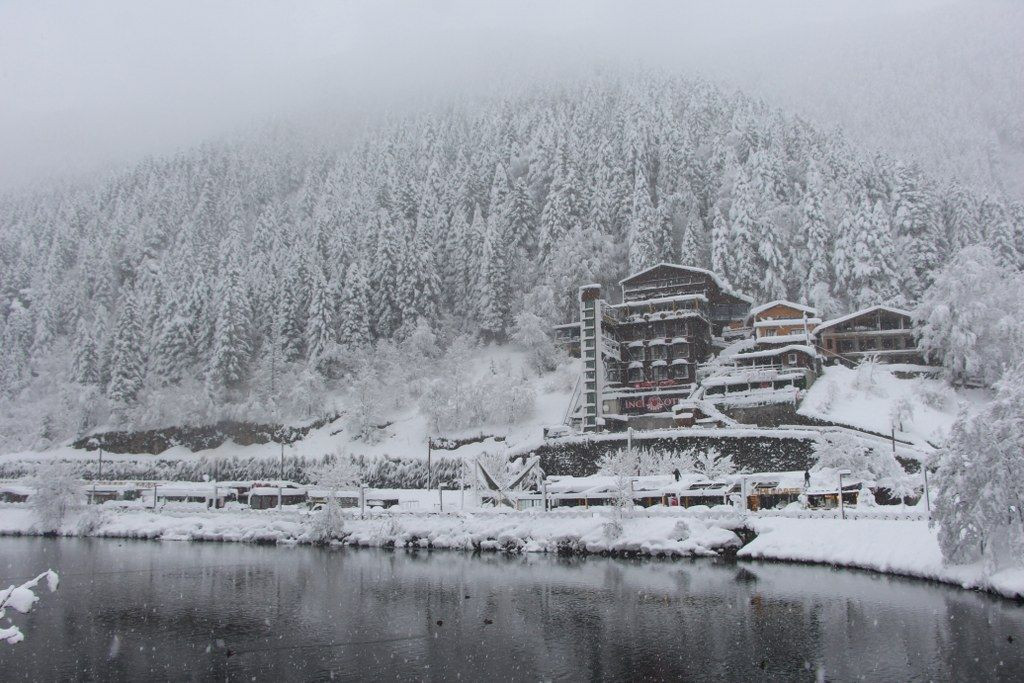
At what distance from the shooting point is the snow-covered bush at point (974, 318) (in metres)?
64.7

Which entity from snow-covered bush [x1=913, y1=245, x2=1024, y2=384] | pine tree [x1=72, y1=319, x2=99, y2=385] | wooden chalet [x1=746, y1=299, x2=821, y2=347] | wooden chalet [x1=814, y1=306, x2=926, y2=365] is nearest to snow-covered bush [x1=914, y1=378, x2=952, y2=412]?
snow-covered bush [x1=913, y1=245, x2=1024, y2=384]

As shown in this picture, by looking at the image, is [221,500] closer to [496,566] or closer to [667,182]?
[496,566]

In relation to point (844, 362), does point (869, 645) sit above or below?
below

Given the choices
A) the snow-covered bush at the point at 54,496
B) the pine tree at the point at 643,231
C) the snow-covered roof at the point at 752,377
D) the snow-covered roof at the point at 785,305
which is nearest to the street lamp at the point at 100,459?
the snow-covered bush at the point at 54,496

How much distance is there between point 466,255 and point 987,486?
71211 mm

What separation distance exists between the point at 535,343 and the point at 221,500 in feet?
112

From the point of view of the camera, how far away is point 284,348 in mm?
90562

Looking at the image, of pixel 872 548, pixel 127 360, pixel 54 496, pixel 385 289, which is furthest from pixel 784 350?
pixel 127 360

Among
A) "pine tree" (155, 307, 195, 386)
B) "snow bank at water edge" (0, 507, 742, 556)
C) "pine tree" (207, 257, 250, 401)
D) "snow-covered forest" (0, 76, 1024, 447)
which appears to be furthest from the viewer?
"pine tree" (155, 307, 195, 386)

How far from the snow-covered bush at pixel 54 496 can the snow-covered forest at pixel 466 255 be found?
21.8 m

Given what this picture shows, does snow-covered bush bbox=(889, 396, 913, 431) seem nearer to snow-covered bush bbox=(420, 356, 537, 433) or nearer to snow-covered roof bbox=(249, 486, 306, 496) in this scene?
snow-covered bush bbox=(420, 356, 537, 433)

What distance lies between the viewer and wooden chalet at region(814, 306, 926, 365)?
2872 inches

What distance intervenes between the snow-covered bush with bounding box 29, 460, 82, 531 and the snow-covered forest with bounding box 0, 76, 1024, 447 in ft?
71.6

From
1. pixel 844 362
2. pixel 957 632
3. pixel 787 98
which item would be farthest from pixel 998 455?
pixel 787 98
